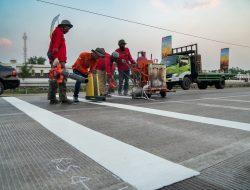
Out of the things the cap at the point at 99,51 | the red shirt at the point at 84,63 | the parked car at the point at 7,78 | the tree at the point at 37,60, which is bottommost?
the parked car at the point at 7,78

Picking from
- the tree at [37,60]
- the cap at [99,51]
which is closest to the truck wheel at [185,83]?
the cap at [99,51]

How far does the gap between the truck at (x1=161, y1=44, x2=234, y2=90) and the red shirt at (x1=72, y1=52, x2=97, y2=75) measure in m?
9.12

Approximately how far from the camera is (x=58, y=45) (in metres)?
6.68

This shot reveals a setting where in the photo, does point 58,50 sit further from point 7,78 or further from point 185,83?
point 185,83

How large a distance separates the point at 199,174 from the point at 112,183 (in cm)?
71

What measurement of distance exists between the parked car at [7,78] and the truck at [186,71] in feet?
29.1

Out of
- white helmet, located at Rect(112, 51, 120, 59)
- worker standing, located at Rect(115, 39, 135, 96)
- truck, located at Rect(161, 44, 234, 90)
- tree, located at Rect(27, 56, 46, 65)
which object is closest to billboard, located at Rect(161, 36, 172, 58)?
truck, located at Rect(161, 44, 234, 90)

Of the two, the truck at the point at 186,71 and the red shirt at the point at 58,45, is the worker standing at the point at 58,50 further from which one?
the truck at the point at 186,71

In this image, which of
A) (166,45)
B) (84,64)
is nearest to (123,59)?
(84,64)

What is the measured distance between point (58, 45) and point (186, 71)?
11.4 meters

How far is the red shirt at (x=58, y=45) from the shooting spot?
663cm

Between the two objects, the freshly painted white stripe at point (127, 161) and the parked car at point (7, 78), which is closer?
the freshly painted white stripe at point (127, 161)

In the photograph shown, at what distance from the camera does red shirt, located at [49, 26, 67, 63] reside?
6.63 m

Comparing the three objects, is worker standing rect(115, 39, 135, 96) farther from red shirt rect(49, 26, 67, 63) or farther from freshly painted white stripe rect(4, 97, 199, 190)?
freshly painted white stripe rect(4, 97, 199, 190)
